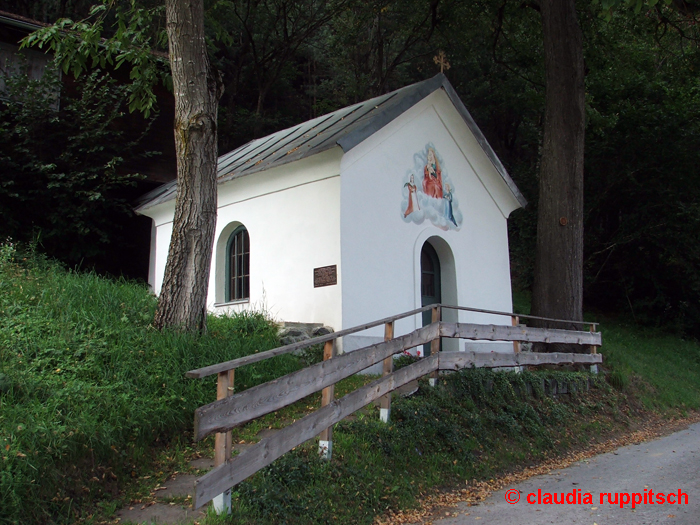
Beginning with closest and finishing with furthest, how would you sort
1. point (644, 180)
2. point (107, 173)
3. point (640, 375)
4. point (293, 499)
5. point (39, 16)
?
point (293, 499)
point (640, 375)
point (107, 173)
point (644, 180)
point (39, 16)

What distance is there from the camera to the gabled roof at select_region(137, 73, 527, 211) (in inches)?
383

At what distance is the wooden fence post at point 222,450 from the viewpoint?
14.1 feet

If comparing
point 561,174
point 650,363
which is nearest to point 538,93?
point 561,174

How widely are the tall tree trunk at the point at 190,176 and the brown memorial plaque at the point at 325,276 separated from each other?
2.29 meters

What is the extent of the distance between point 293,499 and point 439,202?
296 inches

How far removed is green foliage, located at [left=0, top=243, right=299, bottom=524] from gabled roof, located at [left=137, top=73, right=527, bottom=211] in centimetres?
309

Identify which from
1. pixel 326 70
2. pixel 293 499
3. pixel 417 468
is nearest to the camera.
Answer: pixel 293 499

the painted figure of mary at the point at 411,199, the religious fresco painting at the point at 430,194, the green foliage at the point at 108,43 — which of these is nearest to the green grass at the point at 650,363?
the religious fresco painting at the point at 430,194

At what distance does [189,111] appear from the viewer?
7941mm

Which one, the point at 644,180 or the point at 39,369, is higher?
the point at 644,180

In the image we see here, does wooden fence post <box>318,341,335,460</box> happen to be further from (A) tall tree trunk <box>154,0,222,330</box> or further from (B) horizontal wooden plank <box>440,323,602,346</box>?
(A) tall tree trunk <box>154,0,222,330</box>

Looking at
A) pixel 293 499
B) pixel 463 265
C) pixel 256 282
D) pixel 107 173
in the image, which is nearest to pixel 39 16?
pixel 107 173

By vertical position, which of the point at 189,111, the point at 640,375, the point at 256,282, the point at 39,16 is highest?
the point at 39,16

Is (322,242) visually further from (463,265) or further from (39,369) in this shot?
(39,369)
